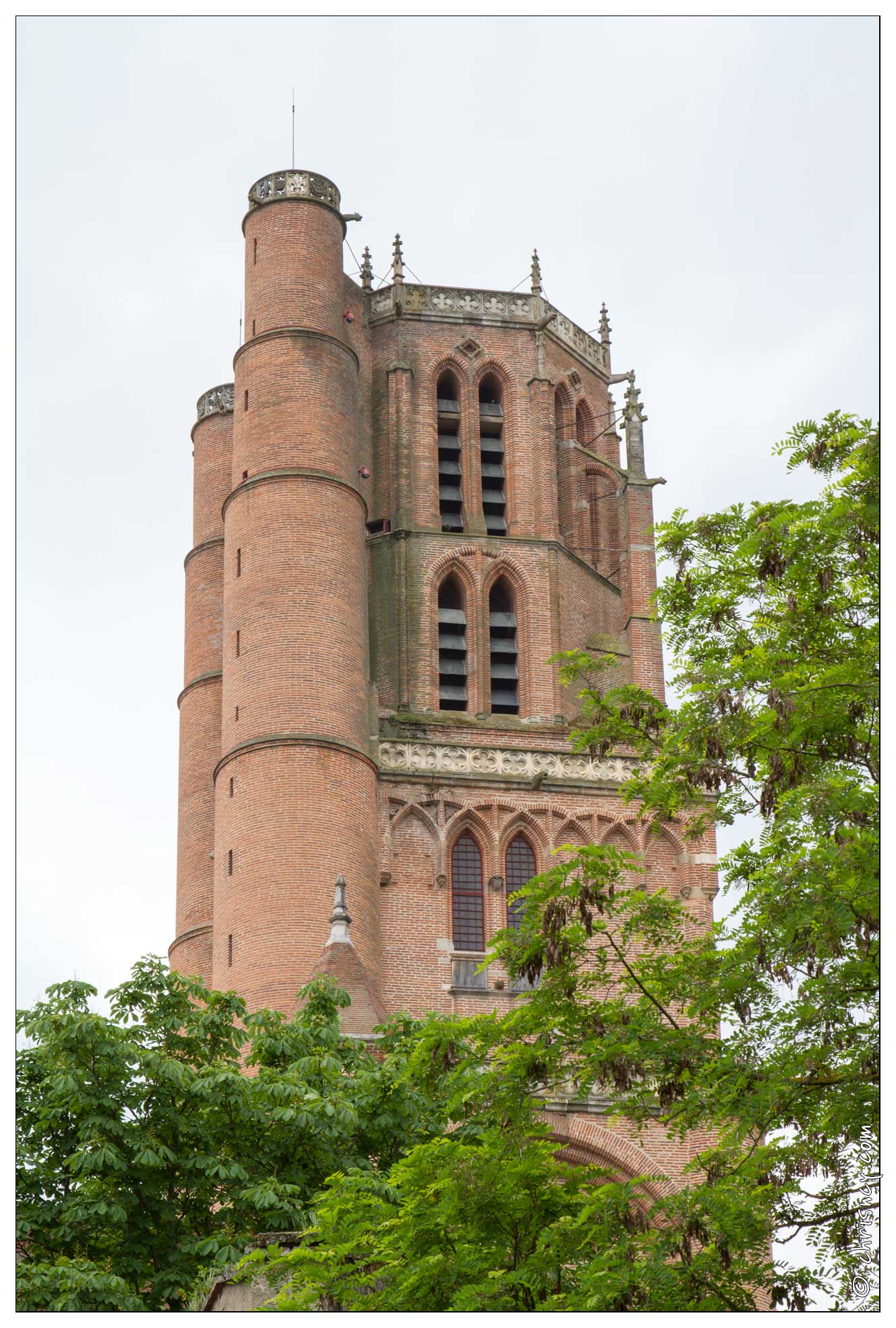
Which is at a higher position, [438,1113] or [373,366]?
[373,366]

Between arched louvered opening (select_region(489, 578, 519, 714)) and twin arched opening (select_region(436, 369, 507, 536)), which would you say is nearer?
arched louvered opening (select_region(489, 578, 519, 714))

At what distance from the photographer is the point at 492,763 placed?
42.5 meters

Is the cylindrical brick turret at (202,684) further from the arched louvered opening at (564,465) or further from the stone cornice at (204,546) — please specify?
the arched louvered opening at (564,465)

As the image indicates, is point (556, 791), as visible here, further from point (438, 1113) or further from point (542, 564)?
point (438, 1113)

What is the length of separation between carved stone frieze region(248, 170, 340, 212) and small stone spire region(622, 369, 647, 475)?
836 cm

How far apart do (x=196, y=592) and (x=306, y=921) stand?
14.0 meters

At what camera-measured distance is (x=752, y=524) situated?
20.7m

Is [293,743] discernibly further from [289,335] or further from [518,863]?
[289,335]

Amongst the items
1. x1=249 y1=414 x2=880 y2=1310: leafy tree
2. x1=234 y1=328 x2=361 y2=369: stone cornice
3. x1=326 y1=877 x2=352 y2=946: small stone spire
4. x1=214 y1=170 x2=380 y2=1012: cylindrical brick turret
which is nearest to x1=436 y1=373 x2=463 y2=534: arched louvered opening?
x1=214 y1=170 x2=380 y2=1012: cylindrical brick turret

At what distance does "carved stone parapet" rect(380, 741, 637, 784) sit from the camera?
4203 centimetres

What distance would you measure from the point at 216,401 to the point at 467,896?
→ 15.4 meters

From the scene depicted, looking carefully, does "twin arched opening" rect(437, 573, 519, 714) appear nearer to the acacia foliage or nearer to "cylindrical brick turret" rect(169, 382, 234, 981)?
"cylindrical brick turret" rect(169, 382, 234, 981)

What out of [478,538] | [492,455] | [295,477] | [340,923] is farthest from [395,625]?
[340,923]

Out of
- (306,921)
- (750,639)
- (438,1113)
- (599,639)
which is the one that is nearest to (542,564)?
(599,639)
